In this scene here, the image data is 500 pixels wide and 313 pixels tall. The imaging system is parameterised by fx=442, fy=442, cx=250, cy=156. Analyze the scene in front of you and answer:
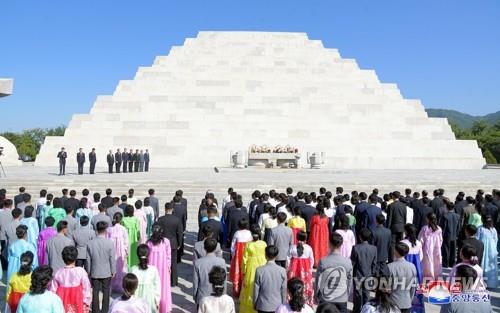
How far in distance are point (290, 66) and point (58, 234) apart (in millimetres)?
30691

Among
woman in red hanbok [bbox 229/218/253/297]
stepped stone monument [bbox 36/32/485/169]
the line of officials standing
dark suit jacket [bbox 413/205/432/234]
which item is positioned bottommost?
woman in red hanbok [bbox 229/218/253/297]

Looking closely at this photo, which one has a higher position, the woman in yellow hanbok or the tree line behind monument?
the tree line behind monument

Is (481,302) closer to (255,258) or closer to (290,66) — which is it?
(255,258)

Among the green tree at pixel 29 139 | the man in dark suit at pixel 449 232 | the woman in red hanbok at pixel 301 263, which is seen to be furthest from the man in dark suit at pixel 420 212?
the green tree at pixel 29 139

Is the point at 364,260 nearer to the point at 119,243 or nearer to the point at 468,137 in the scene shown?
the point at 119,243

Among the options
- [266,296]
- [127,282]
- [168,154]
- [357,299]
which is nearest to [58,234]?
[127,282]

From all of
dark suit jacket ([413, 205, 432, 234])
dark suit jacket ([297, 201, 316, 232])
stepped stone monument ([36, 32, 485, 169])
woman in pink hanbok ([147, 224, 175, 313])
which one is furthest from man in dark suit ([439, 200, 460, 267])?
stepped stone monument ([36, 32, 485, 169])

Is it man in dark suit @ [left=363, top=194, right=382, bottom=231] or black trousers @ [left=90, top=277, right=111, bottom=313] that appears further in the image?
man in dark suit @ [left=363, top=194, right=382, bottom=231]

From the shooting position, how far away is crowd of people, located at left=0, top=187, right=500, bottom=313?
12.9ft

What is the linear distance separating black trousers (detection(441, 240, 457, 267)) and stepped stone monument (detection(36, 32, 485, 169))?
64.8ft

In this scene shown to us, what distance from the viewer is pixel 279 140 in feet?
96.5

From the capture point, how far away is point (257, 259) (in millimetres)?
5684

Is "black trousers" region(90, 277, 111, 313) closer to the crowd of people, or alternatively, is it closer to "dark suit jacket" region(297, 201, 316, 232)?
the crowd of people

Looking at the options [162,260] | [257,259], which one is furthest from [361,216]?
[162,260]
